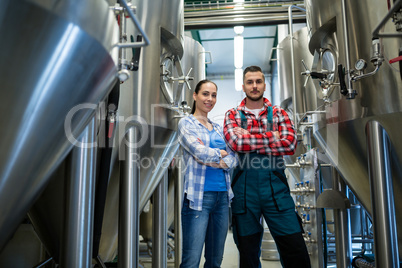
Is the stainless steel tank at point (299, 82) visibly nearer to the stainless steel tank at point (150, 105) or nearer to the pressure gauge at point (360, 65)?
the stainless steel tank at point (150, 105)

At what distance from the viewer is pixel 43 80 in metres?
0.84

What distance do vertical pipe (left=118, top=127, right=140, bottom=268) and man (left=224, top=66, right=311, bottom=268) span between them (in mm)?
519

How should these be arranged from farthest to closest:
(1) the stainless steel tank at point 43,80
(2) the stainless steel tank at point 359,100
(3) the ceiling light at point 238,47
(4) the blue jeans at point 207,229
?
(3) the ceiling light at point 238,47
(4) the blue jeans at point 207,229
(2) the stainless steel tank at point 359,100
(1) the stainless steel tank at point 43,80

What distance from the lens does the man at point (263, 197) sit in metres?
1.89

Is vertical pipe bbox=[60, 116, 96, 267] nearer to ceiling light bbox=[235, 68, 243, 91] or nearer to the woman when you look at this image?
the woman

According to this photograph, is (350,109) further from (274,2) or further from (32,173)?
(274,2)

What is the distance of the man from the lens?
1890mm

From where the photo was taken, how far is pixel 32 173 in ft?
3.11

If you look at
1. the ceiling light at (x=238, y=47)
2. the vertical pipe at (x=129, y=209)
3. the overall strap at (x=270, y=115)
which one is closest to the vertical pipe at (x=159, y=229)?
the vertical pipe at (x=129, y=209)

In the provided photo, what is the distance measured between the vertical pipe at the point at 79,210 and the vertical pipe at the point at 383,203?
3.68ft

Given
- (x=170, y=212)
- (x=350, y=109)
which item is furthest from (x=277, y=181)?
(x=170, y=212)

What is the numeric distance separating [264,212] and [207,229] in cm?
34

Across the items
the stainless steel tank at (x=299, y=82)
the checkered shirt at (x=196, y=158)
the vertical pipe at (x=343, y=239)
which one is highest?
the stainless steel tank at (x=299, y=82)

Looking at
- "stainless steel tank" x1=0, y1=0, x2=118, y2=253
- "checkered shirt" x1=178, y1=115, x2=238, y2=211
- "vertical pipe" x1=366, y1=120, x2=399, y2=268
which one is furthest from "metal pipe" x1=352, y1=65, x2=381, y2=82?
"stainless steel tank" x1=0, y1=0, x2=118, y2=253
